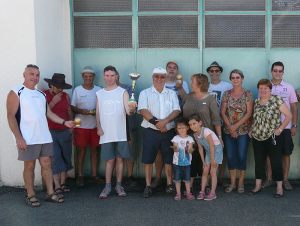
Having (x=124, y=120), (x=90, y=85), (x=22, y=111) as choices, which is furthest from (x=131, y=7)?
(x=22, y=111)

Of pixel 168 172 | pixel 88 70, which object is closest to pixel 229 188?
pixel 168 172

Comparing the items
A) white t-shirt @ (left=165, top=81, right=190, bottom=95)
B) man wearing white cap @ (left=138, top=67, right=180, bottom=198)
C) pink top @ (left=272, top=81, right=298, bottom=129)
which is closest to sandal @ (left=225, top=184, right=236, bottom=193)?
man wearing white cap @ (left=138, top=67, right=180, bottom=198)

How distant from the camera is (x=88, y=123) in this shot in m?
6.36

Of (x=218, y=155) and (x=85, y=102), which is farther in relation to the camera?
(x=85, y=102)

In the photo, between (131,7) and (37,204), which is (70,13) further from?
(37,204)

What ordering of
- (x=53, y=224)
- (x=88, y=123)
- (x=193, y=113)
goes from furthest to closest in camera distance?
1. (x=88, y=123)
2. (x=193, y=113)
3. (x=53, y=224)

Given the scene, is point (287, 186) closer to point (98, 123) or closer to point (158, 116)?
point (158, 116)

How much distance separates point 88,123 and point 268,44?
289cm

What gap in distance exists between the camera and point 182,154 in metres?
5.66

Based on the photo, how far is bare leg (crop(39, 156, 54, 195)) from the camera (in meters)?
5.57

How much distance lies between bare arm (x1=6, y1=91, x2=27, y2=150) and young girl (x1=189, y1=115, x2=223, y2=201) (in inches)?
81.4

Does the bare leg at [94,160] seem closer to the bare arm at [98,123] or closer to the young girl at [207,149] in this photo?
the bare arm at [98,123]

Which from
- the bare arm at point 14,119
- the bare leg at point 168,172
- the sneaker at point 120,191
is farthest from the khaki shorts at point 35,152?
the bare leg at point 168,172

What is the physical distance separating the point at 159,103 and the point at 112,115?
64 centimetres
